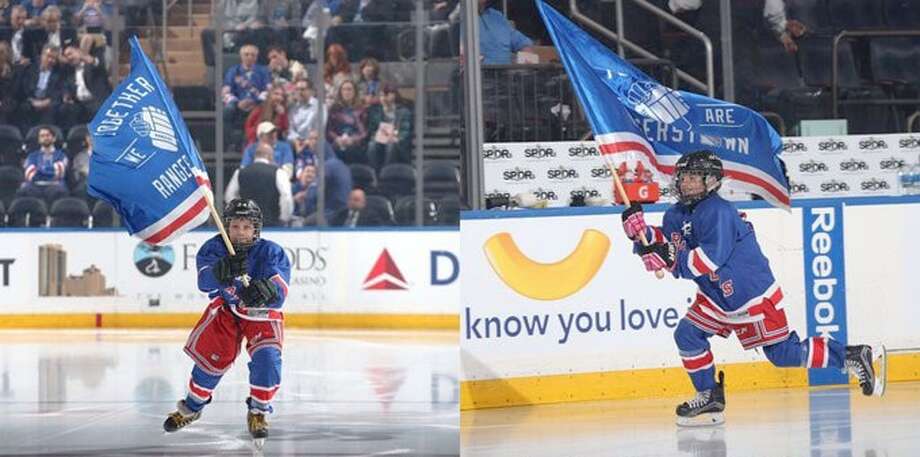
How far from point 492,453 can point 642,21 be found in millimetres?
5227

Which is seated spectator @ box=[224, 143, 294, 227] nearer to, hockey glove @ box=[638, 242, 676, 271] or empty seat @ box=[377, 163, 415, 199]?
empty seat @ box=[377, 163, 415, 199]

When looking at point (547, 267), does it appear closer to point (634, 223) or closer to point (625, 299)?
point (625, 299)

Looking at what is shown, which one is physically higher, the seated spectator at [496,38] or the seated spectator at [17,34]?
the seated spectator at [17,34]

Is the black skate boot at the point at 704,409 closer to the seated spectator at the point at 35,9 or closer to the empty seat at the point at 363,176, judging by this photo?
the empty seat at the point at 363,176

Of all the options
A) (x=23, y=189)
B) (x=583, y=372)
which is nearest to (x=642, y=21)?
(x=583, y=372)

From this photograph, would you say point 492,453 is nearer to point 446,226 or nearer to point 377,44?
point 446,226

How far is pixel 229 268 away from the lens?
347 inches

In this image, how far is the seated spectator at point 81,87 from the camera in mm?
17781

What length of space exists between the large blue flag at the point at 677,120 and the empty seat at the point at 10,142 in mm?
9026

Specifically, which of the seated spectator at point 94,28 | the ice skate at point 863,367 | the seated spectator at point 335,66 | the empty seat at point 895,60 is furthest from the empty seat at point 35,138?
the ice skate at point 863,367

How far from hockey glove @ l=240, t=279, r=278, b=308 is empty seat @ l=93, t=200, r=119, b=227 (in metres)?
8.44

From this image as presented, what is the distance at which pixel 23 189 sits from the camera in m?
17.5

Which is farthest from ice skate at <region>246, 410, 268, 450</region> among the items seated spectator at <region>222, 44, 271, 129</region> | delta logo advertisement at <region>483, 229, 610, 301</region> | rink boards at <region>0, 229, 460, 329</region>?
seated spectator at <region>222, 44, 271, 129</region>

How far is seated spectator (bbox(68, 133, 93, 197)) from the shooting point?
17.5m
